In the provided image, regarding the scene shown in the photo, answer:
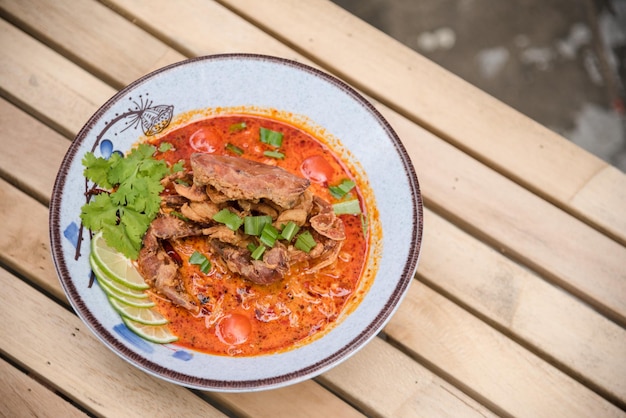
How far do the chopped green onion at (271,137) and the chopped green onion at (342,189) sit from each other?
0.98 feet

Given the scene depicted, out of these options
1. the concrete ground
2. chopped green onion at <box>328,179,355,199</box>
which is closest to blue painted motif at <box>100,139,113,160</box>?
chopped green onion at <box>328,179,355,199</box>

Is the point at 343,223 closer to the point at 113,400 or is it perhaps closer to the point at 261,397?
the point at 261,397

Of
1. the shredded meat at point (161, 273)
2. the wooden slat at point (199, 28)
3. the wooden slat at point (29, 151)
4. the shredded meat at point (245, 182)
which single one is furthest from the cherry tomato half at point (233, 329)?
the wooden slat at point (199, 28)

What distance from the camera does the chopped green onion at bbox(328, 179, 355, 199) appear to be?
2447mm

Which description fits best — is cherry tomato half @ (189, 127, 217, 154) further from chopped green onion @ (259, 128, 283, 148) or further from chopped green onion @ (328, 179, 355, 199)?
chopped green onion @ (328, 179, 355, 199)

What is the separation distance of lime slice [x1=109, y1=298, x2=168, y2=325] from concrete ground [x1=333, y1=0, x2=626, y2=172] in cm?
251

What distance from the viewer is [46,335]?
2.41 meters

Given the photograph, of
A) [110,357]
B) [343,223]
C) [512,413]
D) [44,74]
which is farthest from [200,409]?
[44,74]

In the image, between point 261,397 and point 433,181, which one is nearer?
point 261,397

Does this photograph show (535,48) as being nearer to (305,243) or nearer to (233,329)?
(305,243)

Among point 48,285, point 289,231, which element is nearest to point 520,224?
point 289,231

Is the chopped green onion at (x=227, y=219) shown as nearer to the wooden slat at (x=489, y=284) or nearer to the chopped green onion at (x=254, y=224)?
the chopped green onion at (x=254, y=224)

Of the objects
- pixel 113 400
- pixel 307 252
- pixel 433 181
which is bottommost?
pixel 113 400

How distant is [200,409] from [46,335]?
684 mm
